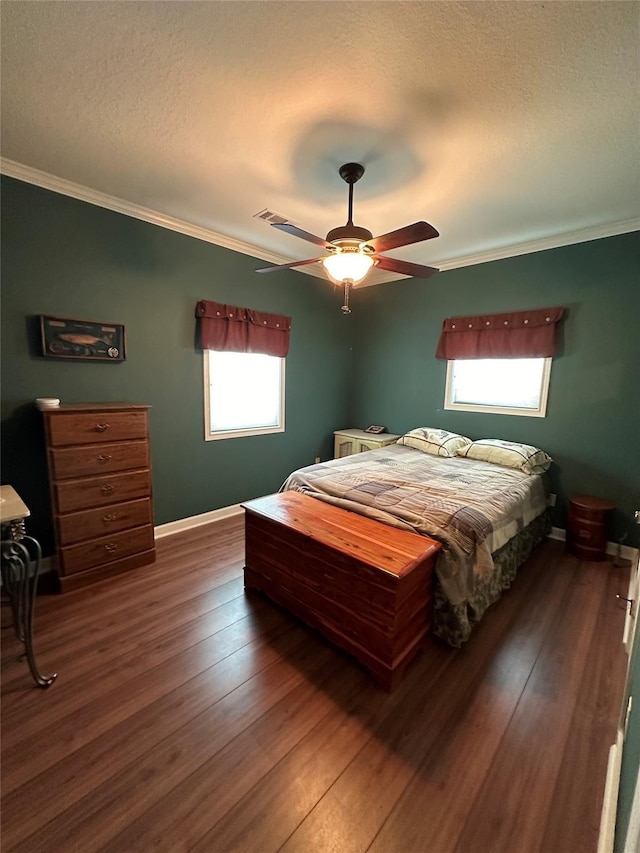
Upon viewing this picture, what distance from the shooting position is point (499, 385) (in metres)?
3.63

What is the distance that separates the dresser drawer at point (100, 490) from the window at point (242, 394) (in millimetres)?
906

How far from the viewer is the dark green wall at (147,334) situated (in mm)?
2332

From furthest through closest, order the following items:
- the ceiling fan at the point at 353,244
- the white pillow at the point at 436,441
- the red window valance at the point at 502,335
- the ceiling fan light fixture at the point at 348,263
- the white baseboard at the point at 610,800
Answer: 1. the white pillow at the point at 436,441
2. the red window valance at the point at 502,335
3. the ceiling fan light fixture at the point at 348,263
4. the ceiling fan at the point at 353,244
5. the white baseboard at the point at 610,800

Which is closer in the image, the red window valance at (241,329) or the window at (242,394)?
the red window valance at (241,329)

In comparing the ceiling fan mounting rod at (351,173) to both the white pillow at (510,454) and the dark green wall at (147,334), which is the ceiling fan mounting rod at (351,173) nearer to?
the dark green wall at (147,334)

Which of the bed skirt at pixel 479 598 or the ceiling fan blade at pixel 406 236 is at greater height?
the ceiling fan blade at pixel 406 236

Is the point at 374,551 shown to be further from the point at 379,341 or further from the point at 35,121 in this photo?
the point at 379,341

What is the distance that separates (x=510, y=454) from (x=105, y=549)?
11.4 ft

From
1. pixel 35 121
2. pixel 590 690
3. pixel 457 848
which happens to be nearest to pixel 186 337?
pixel 35 121

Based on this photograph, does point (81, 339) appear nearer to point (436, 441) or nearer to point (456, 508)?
point (456, 508)

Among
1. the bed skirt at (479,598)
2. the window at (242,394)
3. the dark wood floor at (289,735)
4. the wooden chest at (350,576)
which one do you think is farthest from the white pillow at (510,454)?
the window at (242,394)

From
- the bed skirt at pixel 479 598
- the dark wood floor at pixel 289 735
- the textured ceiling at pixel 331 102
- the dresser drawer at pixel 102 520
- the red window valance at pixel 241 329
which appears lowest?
the dark wood floor at pixel 289 735

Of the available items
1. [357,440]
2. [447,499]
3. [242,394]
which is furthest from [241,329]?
[447,499]

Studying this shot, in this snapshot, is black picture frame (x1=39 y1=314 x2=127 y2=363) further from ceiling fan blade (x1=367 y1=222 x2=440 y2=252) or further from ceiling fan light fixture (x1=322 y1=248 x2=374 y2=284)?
ceiling fan blade (x1=367 y1=222 x2=440 y2=252)
